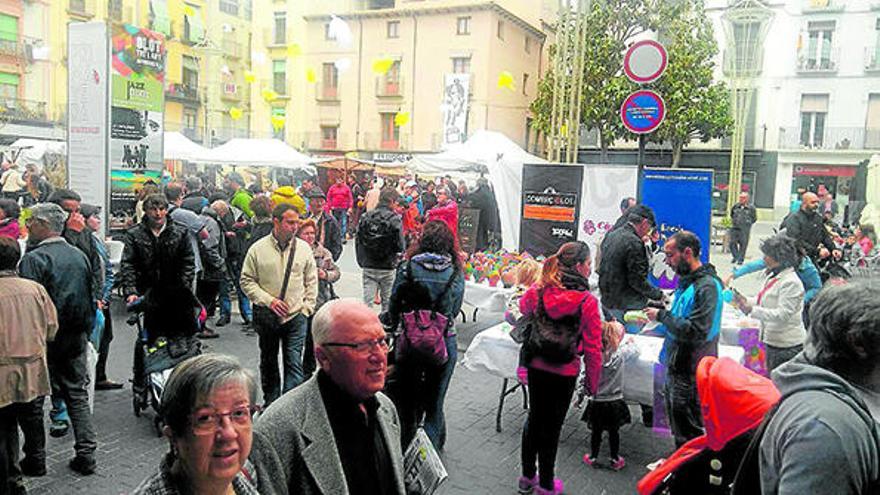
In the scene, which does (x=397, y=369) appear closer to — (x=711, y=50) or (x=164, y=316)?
(x=164, y=316)

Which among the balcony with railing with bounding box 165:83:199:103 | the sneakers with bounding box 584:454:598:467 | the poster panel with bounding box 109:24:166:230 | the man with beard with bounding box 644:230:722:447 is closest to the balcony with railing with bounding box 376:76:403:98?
the balcony with railing with bounding box 165:83:199:103

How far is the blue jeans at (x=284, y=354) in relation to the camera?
505 cm

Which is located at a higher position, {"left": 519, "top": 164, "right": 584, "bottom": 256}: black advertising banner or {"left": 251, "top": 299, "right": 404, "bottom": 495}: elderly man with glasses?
{"left": 519, "top": 164, "right": 584, "bottom": 256}: black advertising banner

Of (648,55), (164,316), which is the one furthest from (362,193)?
(164,316)

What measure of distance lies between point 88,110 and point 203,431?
310 inches

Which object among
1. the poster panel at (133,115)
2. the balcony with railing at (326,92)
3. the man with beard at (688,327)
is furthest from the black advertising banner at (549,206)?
the balcony with railing at (326,92)

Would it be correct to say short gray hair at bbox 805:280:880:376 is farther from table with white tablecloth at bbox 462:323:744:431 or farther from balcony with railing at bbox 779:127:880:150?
balcony with railing at bbox 779:127:880:150

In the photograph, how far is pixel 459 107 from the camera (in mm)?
31578

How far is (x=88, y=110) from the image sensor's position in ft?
27.1

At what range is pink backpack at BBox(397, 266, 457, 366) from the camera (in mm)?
4293

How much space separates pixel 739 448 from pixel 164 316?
4.17m

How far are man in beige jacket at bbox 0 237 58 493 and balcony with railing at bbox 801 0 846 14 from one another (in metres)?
39.4

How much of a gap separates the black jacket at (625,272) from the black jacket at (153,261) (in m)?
3.61

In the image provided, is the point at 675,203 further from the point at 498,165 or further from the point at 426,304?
the point at 426,304
